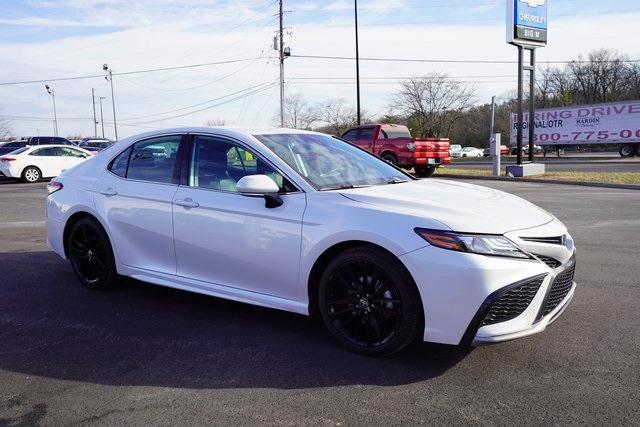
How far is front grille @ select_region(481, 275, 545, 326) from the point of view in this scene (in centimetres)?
334

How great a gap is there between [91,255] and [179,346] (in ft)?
6.36

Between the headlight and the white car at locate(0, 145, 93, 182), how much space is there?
2007 cm

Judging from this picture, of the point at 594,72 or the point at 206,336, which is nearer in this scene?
the point at 206,336

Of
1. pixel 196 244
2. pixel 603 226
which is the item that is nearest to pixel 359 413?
pixel 196 244

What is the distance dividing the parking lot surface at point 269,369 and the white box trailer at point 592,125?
31.9m

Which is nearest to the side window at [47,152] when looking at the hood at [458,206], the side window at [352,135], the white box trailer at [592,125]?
the side window at [352,135]

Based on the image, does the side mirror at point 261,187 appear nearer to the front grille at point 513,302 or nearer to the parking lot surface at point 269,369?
the parking lot surface at point 269,369

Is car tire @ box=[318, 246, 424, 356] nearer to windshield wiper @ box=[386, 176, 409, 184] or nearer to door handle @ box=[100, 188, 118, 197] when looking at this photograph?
windshield wiper @ box=[386, 176, 409, 184]

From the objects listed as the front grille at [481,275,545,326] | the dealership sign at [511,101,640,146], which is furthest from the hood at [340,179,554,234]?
the dealership sign at [511,101,640,146]

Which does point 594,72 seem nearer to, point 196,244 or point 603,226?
point 603,226

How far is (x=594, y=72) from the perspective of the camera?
80.2 meters

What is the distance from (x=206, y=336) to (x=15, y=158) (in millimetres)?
20364

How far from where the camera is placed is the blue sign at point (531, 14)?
19578 millimetres

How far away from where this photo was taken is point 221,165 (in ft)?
15.0
